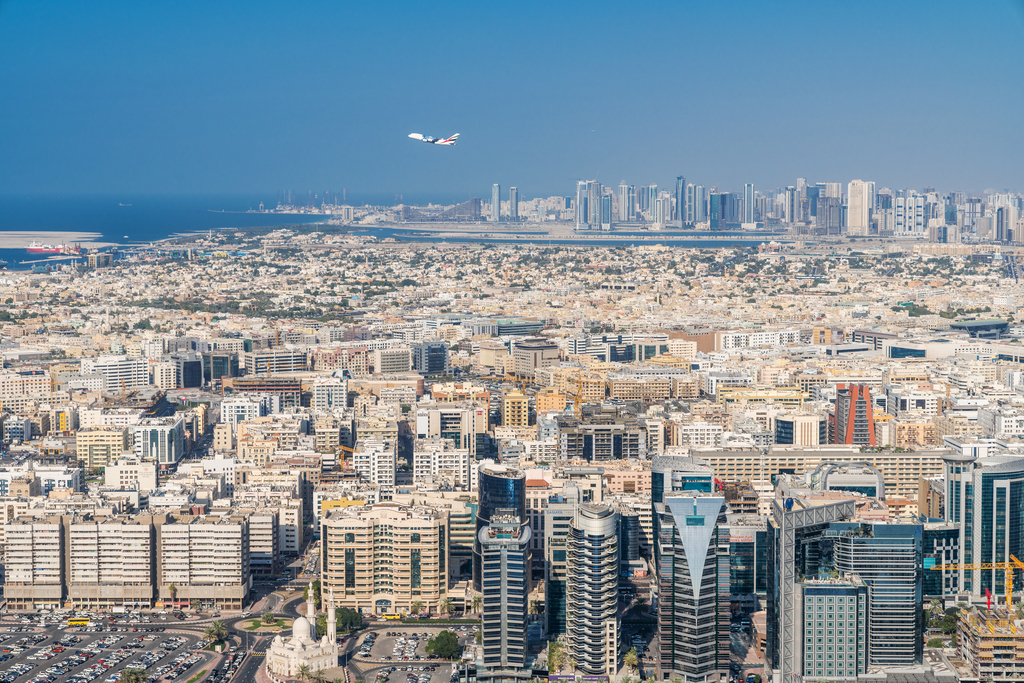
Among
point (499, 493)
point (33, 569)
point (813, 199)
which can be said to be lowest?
point (33, 569)

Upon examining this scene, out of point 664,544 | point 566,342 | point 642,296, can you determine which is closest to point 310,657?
point 664,544

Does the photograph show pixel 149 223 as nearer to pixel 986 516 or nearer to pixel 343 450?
pixel 343 450

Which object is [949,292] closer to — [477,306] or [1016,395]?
[477,306]

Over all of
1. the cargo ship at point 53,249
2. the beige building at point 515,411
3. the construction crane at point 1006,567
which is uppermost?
the cargo ship at point 53,249

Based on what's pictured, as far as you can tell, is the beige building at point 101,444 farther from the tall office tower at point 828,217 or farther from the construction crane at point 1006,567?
the tall office tower at point 828,217

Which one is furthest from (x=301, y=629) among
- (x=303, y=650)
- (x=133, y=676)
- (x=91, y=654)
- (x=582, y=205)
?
(x=582, y=205)

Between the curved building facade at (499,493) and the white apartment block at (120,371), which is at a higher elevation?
the white apartment block at (120,371)

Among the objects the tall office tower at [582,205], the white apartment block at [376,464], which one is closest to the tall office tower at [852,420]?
the white apartment block at [376,464]
